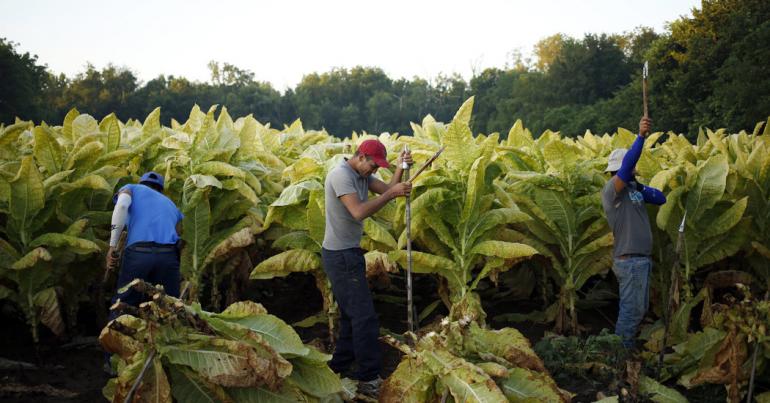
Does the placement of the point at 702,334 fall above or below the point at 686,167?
below

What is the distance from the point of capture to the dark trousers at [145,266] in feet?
17.9

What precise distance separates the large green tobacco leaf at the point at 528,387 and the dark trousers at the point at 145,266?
99.2 inches

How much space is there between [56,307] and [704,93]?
2765 cm

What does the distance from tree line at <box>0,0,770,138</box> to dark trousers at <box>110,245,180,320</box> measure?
22.3 meters

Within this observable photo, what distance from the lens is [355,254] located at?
5227 mm

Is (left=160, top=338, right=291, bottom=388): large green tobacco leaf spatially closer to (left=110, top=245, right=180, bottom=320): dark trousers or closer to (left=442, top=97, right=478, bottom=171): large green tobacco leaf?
(left=110, top=245, right=180, bottom=320): dark trousers

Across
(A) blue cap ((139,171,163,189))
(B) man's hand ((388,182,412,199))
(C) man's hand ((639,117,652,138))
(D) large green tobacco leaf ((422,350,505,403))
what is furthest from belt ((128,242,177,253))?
(C) man's hand ((639,117,652,138))

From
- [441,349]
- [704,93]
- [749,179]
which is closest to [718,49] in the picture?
[704,93]

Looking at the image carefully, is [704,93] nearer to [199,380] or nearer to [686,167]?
[686,167]

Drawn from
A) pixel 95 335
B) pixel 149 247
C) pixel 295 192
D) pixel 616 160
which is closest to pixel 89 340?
pixel 95 335

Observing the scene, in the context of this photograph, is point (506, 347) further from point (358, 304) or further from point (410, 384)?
point (358, 304)

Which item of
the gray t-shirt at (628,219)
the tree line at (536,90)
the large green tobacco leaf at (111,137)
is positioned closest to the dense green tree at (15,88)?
the tree line at (536,90)

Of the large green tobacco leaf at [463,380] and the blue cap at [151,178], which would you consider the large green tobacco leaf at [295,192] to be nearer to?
the blue cap at [151,178]

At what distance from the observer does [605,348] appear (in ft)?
18.8
